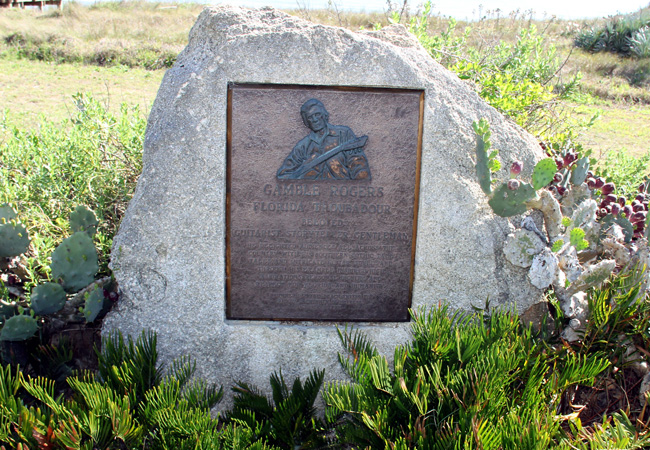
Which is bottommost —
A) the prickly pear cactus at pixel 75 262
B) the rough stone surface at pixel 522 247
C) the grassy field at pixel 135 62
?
the prickly pear cactus at pixel 75 262

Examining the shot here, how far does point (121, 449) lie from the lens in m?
1.91

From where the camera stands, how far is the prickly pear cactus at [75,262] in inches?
101

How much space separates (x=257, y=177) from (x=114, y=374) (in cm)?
106

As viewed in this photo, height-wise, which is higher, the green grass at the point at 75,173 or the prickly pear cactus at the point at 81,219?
the green grass at the point at 75,173

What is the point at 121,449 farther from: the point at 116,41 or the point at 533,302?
the point at 116,41

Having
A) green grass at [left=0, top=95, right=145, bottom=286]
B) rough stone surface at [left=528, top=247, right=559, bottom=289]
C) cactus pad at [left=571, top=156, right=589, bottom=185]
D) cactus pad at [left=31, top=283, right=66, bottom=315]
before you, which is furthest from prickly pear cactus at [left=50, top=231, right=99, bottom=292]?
cactus pad at [left=571, top=156, right=589, bottom=185]

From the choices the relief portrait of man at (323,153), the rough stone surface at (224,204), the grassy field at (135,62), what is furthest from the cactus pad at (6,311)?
the grassy field at (135,62)

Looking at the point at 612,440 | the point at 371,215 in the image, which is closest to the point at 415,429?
the point at 612,440

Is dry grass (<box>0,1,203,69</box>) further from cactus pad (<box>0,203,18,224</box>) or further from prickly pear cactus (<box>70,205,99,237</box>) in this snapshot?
prickly pear cactus (<box>70,205,99,237</box>)

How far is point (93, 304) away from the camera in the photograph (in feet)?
8.20

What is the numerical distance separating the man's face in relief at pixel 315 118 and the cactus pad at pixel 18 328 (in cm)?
167

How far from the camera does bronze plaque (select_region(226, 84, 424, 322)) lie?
2.35 m

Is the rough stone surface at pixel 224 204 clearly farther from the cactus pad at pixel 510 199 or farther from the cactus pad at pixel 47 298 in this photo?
the cactus pad at pixel 47 298

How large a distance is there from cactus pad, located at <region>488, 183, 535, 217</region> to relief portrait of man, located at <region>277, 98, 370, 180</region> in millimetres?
649
